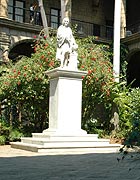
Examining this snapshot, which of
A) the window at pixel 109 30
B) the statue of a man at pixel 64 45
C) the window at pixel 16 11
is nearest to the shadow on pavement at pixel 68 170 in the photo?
the statue of a man at pixel 64 45

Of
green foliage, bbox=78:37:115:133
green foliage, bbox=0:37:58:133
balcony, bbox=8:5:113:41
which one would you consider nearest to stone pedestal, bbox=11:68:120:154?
green foliage, bbox=0:37:58:133

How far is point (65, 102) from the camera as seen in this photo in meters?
12.8

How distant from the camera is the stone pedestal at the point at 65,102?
12648 mm

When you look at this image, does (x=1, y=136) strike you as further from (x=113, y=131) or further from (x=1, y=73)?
(x=113, y=131)

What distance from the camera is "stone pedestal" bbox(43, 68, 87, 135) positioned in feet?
41.5

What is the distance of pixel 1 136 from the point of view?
15.6 meters

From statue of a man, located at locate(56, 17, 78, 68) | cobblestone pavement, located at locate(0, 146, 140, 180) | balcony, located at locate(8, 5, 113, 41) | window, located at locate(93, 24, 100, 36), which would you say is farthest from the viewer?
window, located at locate(93, 24, 100, 36)

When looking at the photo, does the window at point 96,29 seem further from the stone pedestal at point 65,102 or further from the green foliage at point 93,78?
the stone pedestal at point 65,102

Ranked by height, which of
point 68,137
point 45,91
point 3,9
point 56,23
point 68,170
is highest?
point 56,23

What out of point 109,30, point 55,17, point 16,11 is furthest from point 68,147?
point 109,30

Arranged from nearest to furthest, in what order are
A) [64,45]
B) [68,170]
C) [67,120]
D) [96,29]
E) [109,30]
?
[68,170] → [67,120] → [64,45] → [96,29] → [109,30]

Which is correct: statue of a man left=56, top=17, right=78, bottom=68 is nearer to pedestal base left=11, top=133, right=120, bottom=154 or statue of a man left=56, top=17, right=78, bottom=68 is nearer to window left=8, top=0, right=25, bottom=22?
pedestal base left=11, top=133, right=120, bottom=154

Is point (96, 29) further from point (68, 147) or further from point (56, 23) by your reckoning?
point (68, 147)

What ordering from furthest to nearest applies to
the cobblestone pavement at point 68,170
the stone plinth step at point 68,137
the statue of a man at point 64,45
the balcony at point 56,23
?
the balcony at point 56,23 < the statue of a man at point 64,45 < the stone plinth step at point 68,137 < the cobblestone pavement at point 68,170
